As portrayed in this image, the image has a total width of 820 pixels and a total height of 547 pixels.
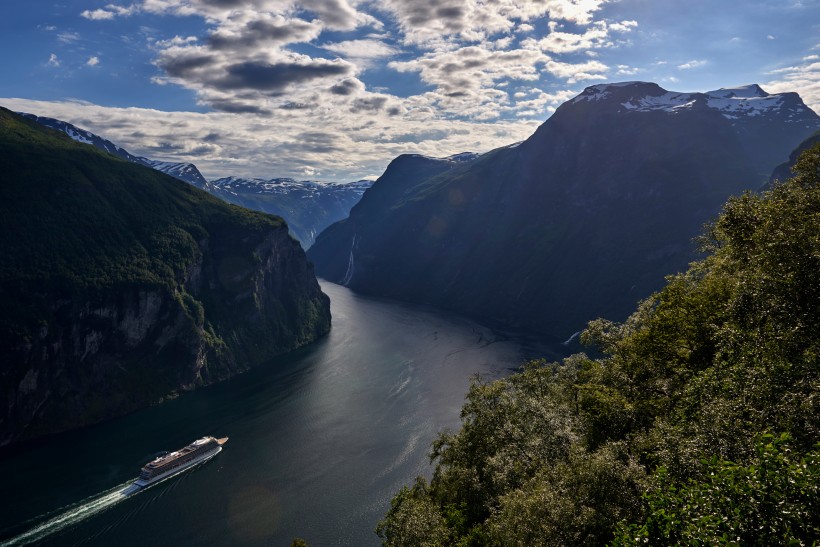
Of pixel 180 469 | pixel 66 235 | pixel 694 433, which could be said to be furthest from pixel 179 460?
pixel 66 235

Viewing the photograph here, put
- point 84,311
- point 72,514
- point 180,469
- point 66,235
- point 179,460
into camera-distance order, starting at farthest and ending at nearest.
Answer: point 66,235
point 84,311
point 179,460
point 180,469
point 72,514

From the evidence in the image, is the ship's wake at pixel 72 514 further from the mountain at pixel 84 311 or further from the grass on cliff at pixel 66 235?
the grass on cliff at pixel 66 235

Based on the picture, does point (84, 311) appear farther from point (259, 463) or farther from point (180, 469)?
point (259, 463)

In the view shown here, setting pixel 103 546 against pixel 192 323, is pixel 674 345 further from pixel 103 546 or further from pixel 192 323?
pixel 192 323

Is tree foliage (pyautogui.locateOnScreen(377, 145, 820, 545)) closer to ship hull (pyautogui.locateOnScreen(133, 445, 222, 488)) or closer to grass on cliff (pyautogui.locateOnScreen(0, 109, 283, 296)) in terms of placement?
ship hull (pyautogui.locateOnScreen(133, 445, 222, 488))

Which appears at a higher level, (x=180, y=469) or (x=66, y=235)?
(x=66, y=235)

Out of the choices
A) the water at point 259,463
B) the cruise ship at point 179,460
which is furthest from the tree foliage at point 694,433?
the cruise ship at point 179,460

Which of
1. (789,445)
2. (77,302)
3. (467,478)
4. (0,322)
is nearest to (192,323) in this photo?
(77,302)
